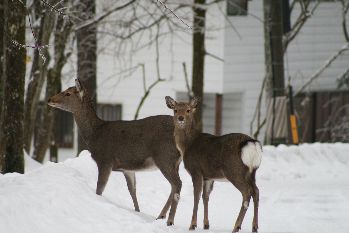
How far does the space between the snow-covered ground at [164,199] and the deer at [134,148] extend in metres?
0.34

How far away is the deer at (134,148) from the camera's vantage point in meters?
10.9

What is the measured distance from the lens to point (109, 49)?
26688 millimetres

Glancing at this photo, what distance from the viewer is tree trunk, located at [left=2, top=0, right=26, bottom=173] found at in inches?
519

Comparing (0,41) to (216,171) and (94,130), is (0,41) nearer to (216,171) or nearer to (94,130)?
(94,130)

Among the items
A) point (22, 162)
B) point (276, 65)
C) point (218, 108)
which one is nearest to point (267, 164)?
point (276, 65)

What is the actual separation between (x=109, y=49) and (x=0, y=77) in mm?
15317

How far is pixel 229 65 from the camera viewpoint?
27906 millimetres

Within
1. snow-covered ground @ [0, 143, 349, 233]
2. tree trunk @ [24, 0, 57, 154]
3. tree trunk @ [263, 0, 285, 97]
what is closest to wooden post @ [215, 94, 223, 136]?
tree trunk @ [263, 0, 285, 97]

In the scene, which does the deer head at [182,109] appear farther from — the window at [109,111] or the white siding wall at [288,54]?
the window at [109,111]

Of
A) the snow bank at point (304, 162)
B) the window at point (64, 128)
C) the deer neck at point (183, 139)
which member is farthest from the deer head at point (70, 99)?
the window at point (64, 128)

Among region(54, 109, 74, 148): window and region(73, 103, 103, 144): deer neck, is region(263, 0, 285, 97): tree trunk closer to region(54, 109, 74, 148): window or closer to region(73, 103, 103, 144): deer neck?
region(54, 109, 74, 148): window

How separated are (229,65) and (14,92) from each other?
1528 centimetres

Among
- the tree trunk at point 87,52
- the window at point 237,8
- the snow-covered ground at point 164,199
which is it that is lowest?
the snow-covered ground at point 164,199

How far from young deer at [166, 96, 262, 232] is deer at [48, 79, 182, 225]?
0.22 meters
